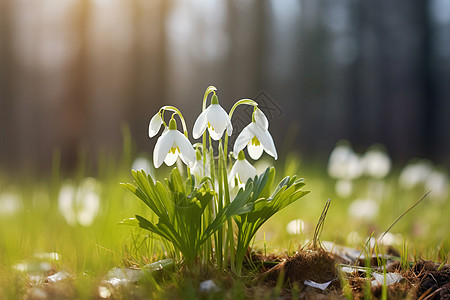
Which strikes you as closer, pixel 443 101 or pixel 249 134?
pixel 249 134

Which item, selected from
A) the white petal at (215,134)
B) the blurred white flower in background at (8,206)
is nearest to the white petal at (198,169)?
the white petal at (215,134)

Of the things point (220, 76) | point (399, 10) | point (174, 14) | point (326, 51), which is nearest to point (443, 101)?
point (399, 10)

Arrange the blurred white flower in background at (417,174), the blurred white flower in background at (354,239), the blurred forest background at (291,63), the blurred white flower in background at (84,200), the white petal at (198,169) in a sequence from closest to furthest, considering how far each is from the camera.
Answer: the white petal at (198,169)
the blurred white flower in background at (354,239)
the blurred white flower in background at (84,200)
the blurred white flower in background at (417,174)
the blurred forest background at (291,63)

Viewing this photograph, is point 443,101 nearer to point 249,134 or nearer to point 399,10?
A: point 399,10

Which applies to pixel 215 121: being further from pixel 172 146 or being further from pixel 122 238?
pixel 122 238

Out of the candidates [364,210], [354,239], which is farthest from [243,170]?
[364,210]

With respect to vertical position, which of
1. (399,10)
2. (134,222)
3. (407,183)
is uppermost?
(399,10)

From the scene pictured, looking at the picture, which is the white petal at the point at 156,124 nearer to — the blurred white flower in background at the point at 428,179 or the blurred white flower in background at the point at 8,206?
the blurred white flower in background at the point at 8,206
